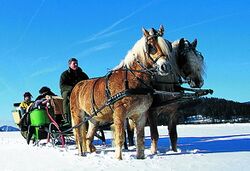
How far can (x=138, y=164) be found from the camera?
7.02 metres

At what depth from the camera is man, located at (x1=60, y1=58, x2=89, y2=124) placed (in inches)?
407

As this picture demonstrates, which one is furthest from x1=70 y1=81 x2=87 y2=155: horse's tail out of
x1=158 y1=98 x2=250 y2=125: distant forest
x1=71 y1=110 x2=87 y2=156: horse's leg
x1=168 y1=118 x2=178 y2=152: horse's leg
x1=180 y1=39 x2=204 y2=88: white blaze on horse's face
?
x1=158 y1=98 x2=250 y2=125: distant forest

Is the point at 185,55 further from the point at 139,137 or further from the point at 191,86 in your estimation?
the point at 139,137

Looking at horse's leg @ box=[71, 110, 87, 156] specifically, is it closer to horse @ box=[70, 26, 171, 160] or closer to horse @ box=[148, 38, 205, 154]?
horse @ box=[70, 26, 171, 160]

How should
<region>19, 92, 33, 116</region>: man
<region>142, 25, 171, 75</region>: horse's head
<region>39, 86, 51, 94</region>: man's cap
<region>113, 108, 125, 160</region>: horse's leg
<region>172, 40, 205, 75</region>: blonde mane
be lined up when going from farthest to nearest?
1. <region>19, 92, 33, 116</region>: man
2. <region>39, 86, 51, 94</region>: man's cap
3. <region>172, 40, 205, 75</region>: blonde mane
4. <region>113, 108, 125, 160</region>: horse's leg
5. <region>142, 25, 171, 75</region>: horse's head

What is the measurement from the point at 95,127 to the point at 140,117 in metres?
2.12

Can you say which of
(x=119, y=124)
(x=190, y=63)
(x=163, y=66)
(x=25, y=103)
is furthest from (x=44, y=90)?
(x=163, y=66)

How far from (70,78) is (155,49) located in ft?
11.8

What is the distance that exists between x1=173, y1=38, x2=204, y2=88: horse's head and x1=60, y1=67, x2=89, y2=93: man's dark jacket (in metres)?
2.83

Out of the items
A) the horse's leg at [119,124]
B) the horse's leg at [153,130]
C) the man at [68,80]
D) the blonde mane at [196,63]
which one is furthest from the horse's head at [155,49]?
the man at [68,80]

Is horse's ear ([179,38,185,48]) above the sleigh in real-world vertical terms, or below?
above

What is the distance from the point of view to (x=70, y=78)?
10508 millimetres

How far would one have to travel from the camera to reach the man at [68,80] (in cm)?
1034

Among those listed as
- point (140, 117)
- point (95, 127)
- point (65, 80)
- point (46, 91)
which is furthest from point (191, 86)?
point (46, 91)
